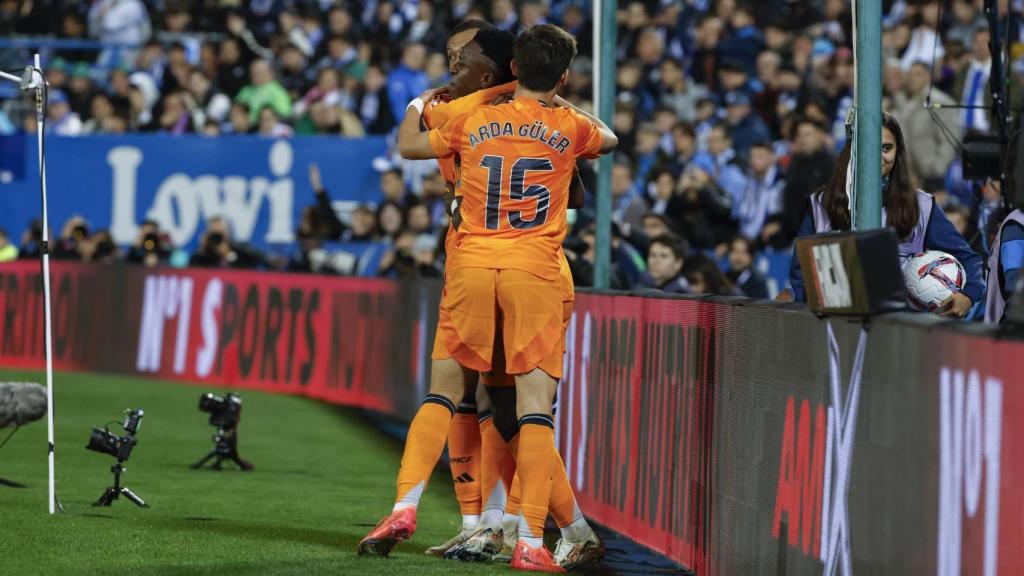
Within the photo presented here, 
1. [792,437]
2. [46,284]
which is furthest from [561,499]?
[46,284]

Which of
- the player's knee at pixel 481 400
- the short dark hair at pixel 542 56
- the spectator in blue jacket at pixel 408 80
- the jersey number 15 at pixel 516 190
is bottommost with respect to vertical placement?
the player's knee at pixel 481 400

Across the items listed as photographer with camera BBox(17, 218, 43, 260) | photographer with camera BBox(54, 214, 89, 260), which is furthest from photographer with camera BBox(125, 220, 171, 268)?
photographer with camera BBox(17, 218, 43, 260)

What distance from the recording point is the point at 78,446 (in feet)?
41.6

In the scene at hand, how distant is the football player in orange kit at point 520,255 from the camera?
7199 millimetres

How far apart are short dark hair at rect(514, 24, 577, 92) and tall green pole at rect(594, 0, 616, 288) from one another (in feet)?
12.9

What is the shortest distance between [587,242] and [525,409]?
276 inches

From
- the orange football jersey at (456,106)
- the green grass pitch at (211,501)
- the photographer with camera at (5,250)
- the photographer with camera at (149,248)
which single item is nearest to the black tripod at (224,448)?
the green grass pitch at (211,501)

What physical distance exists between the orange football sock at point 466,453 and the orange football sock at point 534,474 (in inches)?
25.6

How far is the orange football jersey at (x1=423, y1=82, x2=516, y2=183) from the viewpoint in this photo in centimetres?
734

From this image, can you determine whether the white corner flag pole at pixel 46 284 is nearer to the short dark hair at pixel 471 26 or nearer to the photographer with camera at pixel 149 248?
the short dark hair at pixel 471 26

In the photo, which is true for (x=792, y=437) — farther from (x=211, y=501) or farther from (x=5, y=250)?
(x=5, y=250)

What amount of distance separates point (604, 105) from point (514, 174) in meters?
4.17

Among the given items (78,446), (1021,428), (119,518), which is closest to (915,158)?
(78,446)

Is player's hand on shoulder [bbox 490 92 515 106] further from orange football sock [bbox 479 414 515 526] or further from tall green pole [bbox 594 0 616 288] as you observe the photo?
tall green pole [bbox 594 0 616 288]
